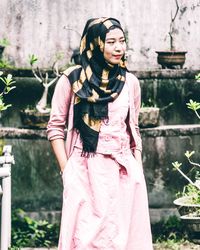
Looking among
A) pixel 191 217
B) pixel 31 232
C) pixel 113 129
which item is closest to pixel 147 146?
pixel 31 232

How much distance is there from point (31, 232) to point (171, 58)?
2.32 m

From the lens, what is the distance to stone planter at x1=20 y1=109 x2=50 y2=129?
8266 mm

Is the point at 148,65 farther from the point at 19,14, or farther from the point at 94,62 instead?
the point at 94,62

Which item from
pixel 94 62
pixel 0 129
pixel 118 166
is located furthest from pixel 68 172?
pixel 0 129

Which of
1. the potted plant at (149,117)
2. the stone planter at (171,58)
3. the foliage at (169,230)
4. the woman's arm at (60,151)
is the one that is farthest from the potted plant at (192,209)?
the woman's arm at (60,151)

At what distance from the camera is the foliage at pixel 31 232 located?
792 centimetres

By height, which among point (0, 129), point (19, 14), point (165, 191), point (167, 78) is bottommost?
point (165, 191)

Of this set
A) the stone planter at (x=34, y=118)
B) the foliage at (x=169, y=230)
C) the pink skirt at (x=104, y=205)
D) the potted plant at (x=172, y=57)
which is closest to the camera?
the pink skirt at (x=104, y=205)

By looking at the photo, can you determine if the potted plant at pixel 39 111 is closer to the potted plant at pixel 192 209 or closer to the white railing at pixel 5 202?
the potted plant at pixel 192 209

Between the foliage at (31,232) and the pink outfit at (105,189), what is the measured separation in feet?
9.38

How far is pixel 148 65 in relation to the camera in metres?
8.93

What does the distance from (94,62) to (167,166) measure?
11.6ft

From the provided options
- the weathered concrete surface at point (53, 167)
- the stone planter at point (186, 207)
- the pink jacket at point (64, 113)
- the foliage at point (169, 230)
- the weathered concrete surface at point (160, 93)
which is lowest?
the foliage at point (169, 230)

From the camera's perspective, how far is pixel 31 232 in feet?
26.6
